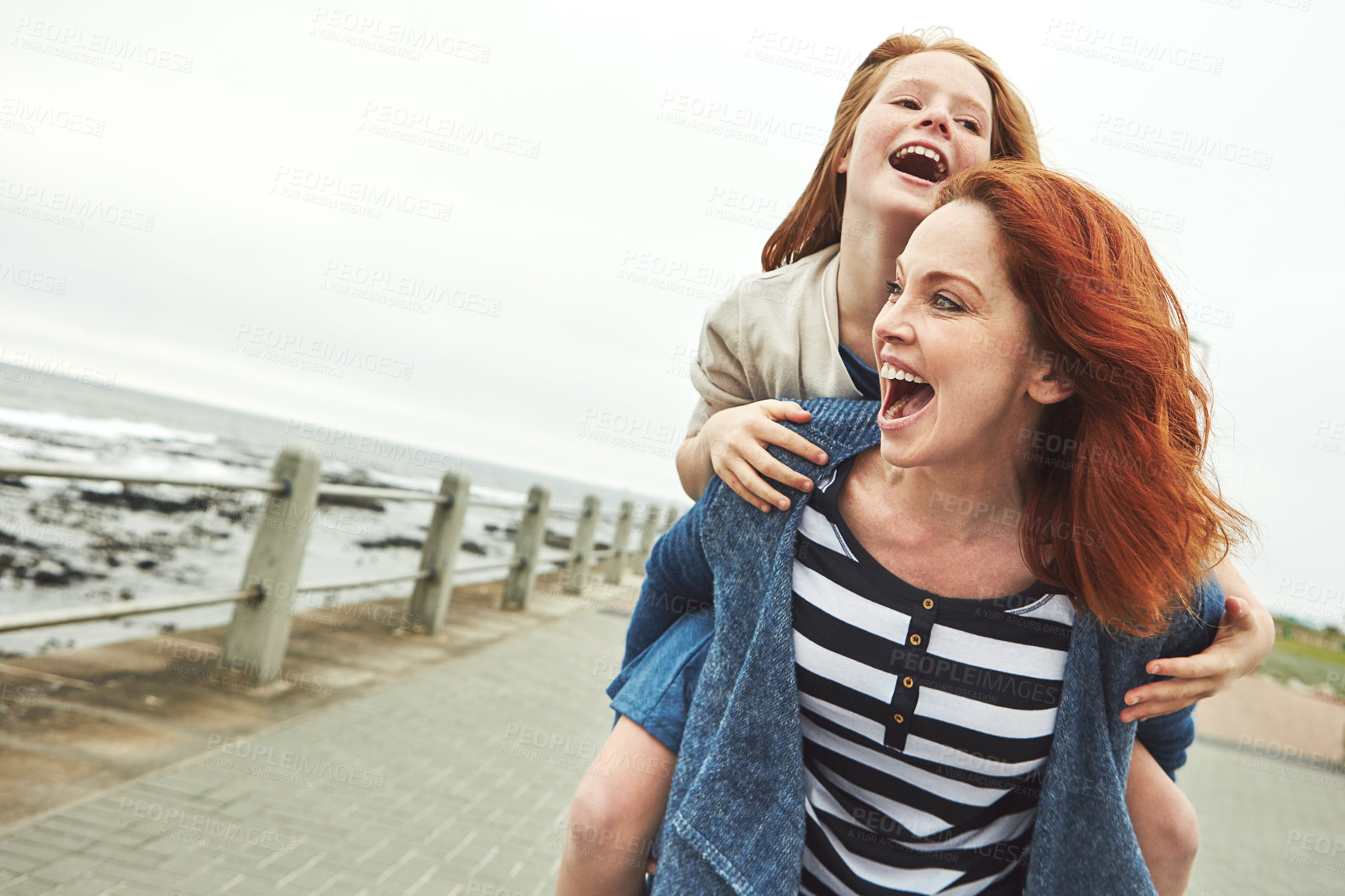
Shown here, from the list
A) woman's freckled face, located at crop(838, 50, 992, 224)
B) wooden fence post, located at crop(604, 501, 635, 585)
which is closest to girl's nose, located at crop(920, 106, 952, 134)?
woman's freckled face, located at crop(838, 50, 992, 224)

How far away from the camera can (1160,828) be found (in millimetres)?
1625

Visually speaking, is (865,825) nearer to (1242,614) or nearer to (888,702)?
(888,702)

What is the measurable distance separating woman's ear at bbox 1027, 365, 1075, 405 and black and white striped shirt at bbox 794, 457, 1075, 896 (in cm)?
32

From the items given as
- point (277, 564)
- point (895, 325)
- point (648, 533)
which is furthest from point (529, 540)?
point (648, 533)

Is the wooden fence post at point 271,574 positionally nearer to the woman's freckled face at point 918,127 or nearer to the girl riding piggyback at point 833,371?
the girl riding piggyback at point 833,371

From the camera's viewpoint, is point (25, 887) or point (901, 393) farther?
point (25, 887)

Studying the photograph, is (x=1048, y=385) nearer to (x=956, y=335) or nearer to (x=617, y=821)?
(x=956, y=335)

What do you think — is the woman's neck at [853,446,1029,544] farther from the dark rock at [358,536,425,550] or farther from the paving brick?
the dark rock at [358,536,425,550]

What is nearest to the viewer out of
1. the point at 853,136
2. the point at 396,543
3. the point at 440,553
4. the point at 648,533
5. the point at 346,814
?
the point at 853,136

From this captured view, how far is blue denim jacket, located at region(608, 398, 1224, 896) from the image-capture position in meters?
1.48

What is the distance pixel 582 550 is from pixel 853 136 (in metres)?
9.71

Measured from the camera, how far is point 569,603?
11.0 meters

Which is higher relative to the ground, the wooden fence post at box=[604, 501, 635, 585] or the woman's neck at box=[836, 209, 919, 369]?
the woman's neck at box=[836, 209, 919, 369]

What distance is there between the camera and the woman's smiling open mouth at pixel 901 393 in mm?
1550
